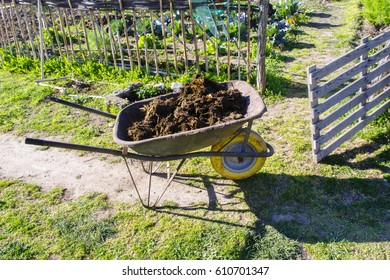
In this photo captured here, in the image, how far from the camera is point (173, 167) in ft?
16.1

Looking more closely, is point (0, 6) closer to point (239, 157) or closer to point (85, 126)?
point (85, 126)

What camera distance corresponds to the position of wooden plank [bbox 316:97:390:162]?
4.73 metres

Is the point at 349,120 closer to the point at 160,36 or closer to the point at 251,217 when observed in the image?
the point at 251,217

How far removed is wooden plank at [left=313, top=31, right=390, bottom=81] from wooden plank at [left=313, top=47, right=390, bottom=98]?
0.11 meters

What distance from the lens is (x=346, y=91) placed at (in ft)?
15.1

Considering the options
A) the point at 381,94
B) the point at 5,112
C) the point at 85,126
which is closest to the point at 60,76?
the point at 5,112

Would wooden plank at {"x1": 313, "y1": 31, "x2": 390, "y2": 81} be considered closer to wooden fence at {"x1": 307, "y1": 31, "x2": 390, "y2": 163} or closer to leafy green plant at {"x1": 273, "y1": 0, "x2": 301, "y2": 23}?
wooden fence at {"x1": 307, "y1": 31, "x2": 390, "y2": 163}

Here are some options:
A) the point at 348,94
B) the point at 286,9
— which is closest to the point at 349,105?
the point at 348,94

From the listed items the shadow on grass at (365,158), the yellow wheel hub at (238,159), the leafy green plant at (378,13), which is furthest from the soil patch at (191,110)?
the leafy green plant at (378,13)

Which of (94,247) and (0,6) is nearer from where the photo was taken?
(94,247)

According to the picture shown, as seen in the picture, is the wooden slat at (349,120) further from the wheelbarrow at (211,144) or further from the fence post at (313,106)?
the wheelbarrow at (211,144)

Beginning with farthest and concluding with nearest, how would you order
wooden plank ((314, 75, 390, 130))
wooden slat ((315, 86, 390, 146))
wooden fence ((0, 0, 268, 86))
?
1. wooden fence ((0, 0, 268, 86))
2. wooden slat ((315, 86, 390, 146))
3. wooden plank ((314, 75, 390, 130))

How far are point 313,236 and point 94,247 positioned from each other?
6.60 feet

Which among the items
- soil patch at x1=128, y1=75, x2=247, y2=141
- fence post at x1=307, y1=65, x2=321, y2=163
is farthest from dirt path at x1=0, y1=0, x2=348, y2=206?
soil patch at x1=128, y1=75, x2=247, y2=141
